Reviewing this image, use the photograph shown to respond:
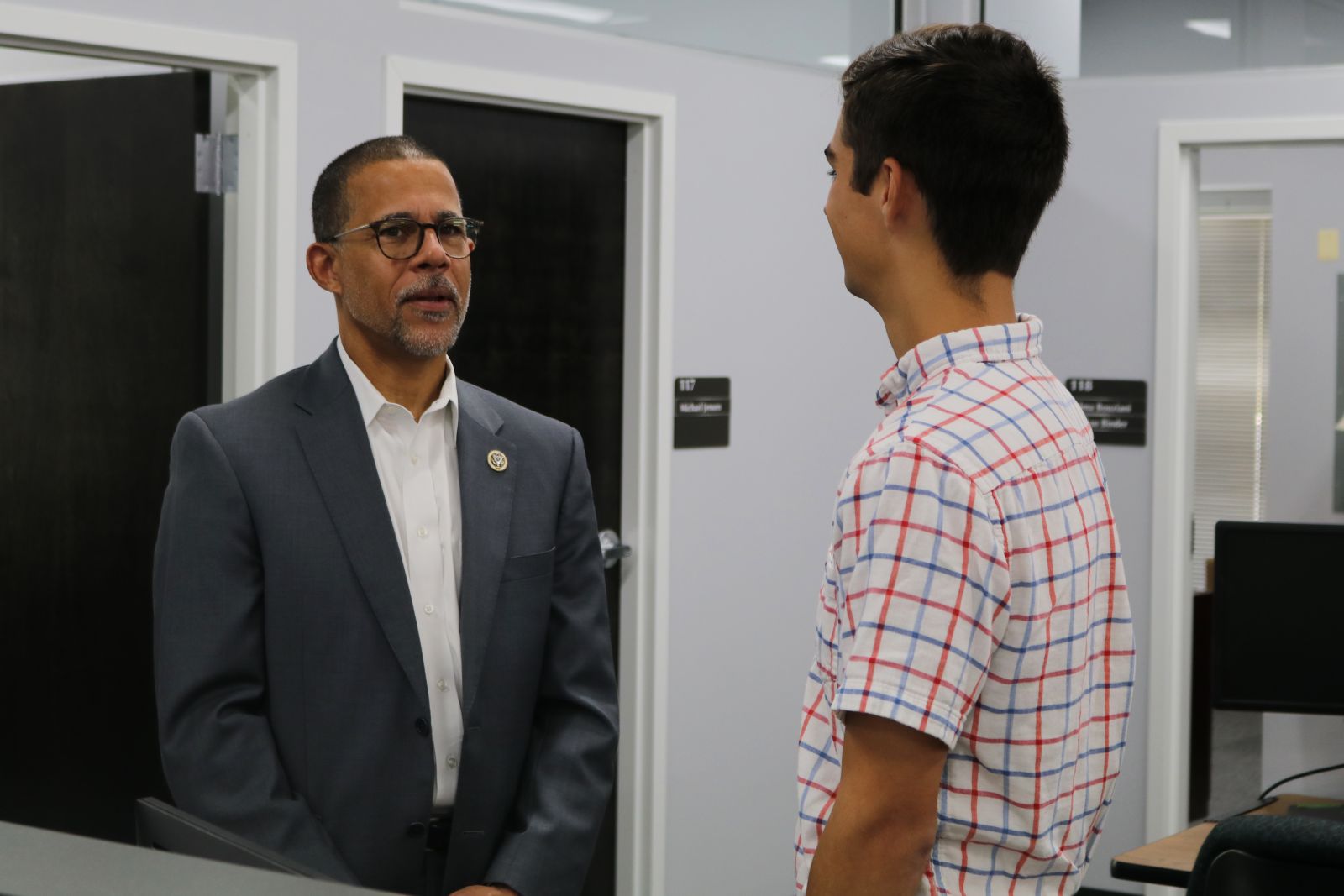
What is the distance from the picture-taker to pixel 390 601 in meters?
1.62

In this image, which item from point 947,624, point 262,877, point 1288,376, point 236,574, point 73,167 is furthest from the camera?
point 1288,376

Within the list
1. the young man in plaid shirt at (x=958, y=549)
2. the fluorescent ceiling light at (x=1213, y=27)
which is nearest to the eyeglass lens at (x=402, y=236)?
the young man in plaid shirt at (x=958, y=549)

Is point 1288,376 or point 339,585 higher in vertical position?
point 1288,376

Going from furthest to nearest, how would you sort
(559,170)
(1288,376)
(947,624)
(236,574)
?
(1288,376)
(559,170)
(236,574)
(947,624)

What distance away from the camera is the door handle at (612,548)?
11.3 ft

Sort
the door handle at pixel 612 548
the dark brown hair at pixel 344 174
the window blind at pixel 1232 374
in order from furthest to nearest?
the window blind at pixel 1232 374 → the door handle at pixel 612 548 → the dark brown hair at pixel 344 174

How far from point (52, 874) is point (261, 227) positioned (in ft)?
7.51

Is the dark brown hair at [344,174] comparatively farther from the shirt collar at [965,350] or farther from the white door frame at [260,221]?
the white door frame at [260,221]

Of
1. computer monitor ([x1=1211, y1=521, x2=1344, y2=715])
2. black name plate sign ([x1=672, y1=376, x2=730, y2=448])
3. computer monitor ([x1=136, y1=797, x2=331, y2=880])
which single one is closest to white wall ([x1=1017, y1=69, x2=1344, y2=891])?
computer monitor ([x1=1211, y1=521, x2=1344, y2=715])

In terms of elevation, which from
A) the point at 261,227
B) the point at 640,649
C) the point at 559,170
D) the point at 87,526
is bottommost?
the point at 640,649

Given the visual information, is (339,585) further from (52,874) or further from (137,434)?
(137,434)

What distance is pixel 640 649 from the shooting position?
3.51 meters

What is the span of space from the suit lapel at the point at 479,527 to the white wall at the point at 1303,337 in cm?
258

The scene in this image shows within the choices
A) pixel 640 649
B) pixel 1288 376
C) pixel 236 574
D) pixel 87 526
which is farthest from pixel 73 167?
pixel 1288 376
